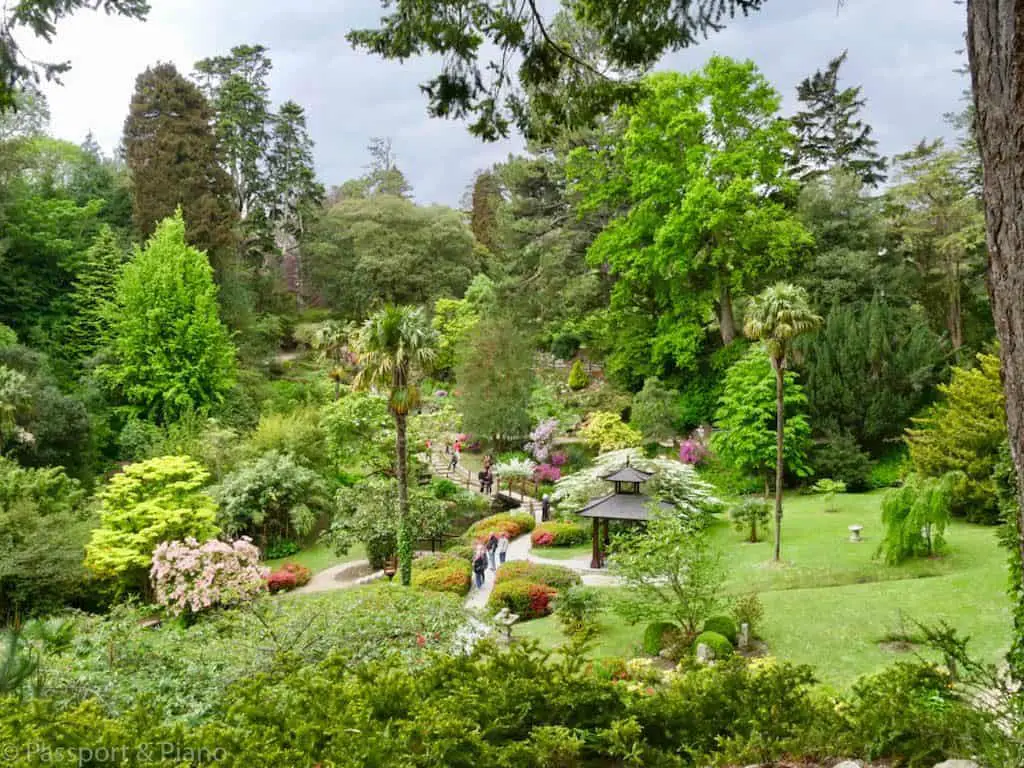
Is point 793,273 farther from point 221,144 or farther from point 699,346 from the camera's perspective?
point 221,144

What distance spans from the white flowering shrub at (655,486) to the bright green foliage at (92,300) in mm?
17408

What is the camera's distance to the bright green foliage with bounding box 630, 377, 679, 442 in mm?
24375

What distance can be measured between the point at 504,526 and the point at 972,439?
1212cm

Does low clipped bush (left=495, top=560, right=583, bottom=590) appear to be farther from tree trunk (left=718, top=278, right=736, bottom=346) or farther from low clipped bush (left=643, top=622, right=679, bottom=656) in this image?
tree trunk (left=718, top=278, right=736, bottom=346)

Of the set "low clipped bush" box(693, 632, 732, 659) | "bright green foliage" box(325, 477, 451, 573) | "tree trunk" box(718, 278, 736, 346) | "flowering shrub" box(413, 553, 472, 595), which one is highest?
"tree trunk" box(718, 278, 736, 346)

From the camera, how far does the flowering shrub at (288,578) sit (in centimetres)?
1752

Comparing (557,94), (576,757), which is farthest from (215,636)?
(557,94)

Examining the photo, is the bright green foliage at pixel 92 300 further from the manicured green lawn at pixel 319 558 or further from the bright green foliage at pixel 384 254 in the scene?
the bright green foliage at pixel 384 254

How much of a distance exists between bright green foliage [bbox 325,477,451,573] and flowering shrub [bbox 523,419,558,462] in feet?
22.1

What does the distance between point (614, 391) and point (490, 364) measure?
196 inches

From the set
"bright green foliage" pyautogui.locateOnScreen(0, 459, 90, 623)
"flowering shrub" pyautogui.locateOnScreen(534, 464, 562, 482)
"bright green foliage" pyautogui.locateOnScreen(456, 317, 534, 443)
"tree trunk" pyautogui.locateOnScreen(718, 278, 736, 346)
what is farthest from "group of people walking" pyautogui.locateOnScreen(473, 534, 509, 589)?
"tree trunk" pyautogui.locateOnScreen(718, 278, 736, 346)

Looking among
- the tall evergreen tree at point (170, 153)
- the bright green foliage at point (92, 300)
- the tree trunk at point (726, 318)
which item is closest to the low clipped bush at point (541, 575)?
the tree trunk at point (726, 318)

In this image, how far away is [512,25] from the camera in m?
5.12

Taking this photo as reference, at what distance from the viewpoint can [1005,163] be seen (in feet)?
9.58
